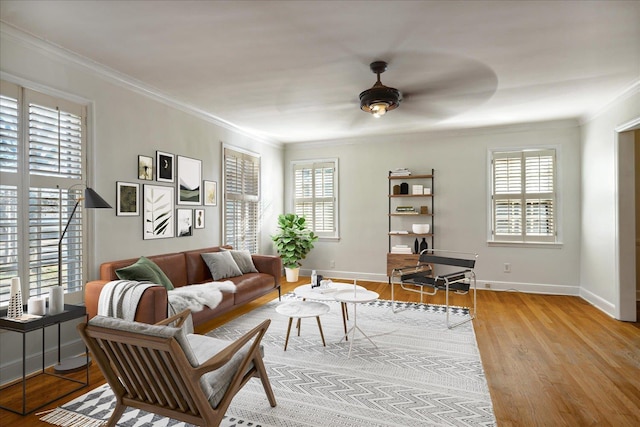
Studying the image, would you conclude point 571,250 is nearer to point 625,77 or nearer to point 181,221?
point 625,77

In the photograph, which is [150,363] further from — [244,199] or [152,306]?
[244,199]

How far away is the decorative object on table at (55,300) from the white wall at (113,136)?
0.55 metres

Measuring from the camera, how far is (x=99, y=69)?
11.5 ft

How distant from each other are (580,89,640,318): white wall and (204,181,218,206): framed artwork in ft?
17.9

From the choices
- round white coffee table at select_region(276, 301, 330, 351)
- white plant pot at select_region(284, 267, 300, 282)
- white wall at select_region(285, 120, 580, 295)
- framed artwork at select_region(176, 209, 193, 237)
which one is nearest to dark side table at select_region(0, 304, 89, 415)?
round white coffee table at select_region(276, 301, 330, 351)

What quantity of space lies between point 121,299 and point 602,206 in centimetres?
592

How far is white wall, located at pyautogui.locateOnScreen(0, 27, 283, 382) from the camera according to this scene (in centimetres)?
293

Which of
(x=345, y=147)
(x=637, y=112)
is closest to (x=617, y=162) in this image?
(x=637, y=112)

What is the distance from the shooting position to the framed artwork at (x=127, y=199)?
12.4 feet

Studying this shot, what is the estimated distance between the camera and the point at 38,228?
9.88 ft

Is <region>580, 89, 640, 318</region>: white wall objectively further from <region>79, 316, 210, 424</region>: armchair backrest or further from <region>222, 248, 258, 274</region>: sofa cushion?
<region>79, 316, 210, 424</region>: armchair backrest

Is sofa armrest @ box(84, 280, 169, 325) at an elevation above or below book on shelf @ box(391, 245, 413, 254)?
below

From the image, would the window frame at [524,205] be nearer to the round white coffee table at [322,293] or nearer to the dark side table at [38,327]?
the round white coffee table at [322,293]

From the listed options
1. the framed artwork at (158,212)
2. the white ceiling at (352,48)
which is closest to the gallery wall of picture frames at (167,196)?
the framed artwork at (158,212)
